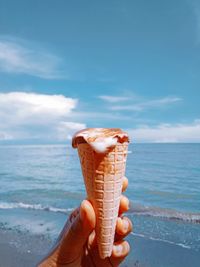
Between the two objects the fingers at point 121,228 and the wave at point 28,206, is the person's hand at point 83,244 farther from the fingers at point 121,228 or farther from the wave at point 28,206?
the wave at point 28,206

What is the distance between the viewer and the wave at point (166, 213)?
1024cm

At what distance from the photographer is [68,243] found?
188 centimetres

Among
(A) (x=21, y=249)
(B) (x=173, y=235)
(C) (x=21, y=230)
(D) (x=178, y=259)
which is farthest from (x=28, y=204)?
(D) (x=178, y=259)

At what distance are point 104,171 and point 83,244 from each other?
1.77ft

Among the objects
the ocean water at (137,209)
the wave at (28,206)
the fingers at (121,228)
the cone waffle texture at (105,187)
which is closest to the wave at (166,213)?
the ocean water at (137,209)

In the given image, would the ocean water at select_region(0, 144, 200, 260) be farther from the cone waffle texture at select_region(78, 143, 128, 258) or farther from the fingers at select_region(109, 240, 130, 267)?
the cone waffle texture at select_region(78, 143, 128, 258)

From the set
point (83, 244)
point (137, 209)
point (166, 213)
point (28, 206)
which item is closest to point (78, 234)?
point (83, 244)

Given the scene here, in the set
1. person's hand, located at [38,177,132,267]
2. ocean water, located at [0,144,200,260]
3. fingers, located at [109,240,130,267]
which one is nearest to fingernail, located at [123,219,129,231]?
person's hand, located at [38,177,132,267]

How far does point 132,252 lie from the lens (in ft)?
21.6

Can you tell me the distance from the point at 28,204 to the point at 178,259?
321 inches

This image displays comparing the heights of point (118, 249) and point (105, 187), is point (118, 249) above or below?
below

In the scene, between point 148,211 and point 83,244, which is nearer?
point 83,244

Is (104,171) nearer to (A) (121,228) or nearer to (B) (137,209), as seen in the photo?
(A) (121,228)

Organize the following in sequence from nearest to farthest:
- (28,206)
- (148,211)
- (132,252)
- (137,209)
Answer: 1. (132,252)
2. (148,211)
3. (137,209)
4. (28,206)
